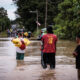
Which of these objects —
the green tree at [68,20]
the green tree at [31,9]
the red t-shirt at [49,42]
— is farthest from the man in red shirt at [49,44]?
the green tree at [31,9]

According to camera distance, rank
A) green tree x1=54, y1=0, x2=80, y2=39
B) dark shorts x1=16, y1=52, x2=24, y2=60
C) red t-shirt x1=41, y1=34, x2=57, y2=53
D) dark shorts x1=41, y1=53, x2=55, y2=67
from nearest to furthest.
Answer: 1. red t-shirt x1=41, y1=34, x2=57, y2=53
2. dark shorts x1=41, y1=53, x2=55, y2=67
3. dark shorts x1=16, y1=52, x2=24, y2=60
4. green tree x1=54, y1=0, x2=80, y2=39

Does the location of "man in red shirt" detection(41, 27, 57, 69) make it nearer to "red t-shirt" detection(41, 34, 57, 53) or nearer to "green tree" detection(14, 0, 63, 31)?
"red t-shirt" detection(41, 34, 57, 53)

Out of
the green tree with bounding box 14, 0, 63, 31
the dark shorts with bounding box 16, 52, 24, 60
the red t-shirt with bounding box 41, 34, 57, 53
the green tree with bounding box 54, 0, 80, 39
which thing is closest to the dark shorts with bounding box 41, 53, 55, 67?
the red t-shirt with bounding box 41, 34, 57, 53

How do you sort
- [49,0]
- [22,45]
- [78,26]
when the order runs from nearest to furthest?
[22,45]
[78,26]
[49,0]

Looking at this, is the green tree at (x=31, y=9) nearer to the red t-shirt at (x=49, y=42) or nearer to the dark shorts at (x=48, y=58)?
the dark shorts at (x=48, y=58)

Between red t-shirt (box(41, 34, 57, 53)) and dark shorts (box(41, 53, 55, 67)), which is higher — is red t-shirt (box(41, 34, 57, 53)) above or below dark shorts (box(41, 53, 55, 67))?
above

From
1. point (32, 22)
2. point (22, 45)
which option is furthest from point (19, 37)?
point (32, 22)

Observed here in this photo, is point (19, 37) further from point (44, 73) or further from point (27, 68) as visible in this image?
point (44, 73)

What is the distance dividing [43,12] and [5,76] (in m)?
63.3

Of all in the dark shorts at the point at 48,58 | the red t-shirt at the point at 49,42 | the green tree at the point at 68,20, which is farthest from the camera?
the green tree at the point at 68,20

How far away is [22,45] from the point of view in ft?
50.5

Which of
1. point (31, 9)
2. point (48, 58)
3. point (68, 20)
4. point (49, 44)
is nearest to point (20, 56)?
point (48, 58)

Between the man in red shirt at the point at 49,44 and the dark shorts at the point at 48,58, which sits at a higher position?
the man in red shirt at the point at 49,44

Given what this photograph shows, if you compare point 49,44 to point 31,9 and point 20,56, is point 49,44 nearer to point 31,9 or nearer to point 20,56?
point 20,56
